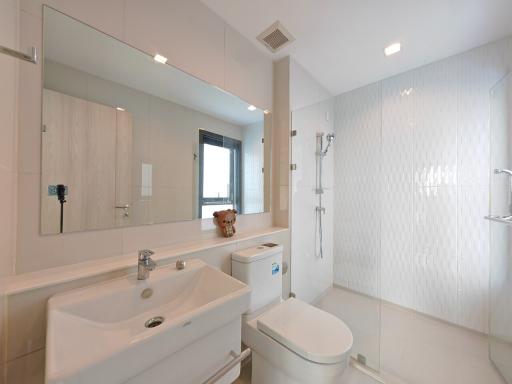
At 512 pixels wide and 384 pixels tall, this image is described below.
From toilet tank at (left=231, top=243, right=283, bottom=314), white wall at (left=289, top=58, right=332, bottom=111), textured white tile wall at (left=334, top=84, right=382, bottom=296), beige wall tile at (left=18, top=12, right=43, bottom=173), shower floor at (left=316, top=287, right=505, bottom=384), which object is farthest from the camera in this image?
textured white tile wall at (left=334, top=84, right=382, bottom=296)

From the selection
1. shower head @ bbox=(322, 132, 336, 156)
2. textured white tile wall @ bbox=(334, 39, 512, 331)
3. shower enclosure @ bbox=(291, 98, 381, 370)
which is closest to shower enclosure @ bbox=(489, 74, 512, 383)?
textured white tile wall @ bbox=(334, 39, 512, 331)

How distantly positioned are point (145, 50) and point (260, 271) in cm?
152

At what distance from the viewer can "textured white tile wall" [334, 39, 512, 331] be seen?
5.99 ft

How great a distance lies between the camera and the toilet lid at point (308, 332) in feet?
3.35

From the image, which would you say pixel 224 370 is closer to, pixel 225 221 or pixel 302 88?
pixel 225 221

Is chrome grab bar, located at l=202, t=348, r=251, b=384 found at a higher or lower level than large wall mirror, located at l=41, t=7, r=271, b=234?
lower

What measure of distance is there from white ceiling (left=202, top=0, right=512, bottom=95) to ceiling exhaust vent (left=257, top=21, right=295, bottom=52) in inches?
1.4

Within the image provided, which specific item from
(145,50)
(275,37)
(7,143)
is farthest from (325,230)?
(7,143)

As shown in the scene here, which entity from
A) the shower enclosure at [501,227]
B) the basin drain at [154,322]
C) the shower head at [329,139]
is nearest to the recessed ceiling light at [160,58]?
the basin drain at [154,322]

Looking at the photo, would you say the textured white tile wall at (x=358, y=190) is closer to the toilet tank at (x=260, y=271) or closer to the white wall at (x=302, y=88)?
the white wall at (x=302, y=88)

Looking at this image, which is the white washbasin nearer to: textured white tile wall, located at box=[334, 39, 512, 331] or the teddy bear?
the teddy bear

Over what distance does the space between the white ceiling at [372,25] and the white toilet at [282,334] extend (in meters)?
1.71

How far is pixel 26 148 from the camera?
0.84 meters

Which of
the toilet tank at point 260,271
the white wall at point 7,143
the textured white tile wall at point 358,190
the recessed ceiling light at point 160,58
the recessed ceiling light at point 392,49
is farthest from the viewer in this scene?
the textured white tile wall at point 358,190
